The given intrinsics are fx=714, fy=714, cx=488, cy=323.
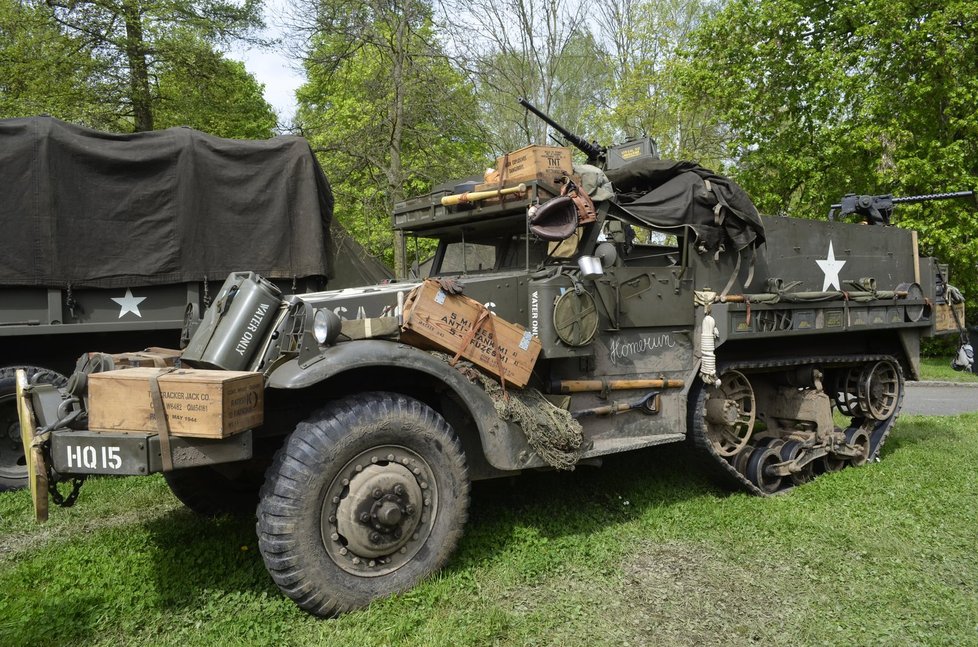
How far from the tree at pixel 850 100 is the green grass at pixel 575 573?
39.5ft

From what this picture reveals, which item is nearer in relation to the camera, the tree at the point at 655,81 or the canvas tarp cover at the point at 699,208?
the canvas tarp cover at the point at 699,208

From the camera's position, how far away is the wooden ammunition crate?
452 cm

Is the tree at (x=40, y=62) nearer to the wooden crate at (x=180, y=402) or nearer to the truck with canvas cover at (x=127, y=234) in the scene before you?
the truck with canvas cover at (x=127, y=234)

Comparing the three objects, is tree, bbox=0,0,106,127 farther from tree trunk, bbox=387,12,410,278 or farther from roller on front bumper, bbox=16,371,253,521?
roller on front bumper, bbox=16,371,253,521

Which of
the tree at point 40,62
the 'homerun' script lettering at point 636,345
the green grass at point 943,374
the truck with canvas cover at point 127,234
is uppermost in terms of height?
the tree at point 40,62

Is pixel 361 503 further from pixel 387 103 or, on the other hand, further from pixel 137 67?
pixel 137 67

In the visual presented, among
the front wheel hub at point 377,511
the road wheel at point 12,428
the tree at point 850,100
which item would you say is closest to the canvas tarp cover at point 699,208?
the front wheel hub at point 377,511

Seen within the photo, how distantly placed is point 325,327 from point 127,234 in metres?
3.60

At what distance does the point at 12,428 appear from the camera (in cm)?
585

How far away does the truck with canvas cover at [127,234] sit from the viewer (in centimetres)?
575

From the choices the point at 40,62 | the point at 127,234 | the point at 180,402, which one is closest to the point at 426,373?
the point at 180,402

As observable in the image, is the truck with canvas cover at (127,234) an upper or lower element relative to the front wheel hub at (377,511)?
upper

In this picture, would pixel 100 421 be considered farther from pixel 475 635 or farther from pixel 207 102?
pixel 207 102

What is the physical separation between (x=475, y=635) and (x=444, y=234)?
2.87 m
